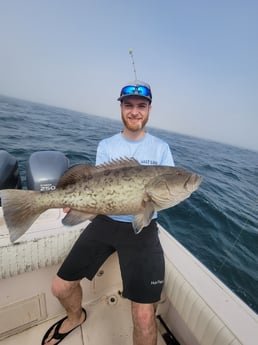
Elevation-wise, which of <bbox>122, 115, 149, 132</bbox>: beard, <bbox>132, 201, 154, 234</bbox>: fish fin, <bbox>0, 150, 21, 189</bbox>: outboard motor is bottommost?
<bbox>0, 150, 21, 189</bbox>: outboard motor

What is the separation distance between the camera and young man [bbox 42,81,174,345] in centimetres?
227

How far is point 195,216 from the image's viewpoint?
7.54 meters

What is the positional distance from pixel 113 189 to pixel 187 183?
2.52ft

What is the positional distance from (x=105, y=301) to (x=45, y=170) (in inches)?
110

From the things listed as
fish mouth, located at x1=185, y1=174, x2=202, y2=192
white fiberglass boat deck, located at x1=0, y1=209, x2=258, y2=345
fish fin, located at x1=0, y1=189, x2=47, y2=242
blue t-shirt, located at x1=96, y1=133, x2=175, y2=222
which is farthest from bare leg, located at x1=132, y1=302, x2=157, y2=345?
Result: fish fin, located at x1=0, y1=189, x2=47, y2=242

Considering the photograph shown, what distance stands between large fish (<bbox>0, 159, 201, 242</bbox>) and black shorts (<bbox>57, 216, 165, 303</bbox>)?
54cm

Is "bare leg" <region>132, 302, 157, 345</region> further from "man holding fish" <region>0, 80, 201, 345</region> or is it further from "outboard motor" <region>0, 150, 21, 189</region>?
"outboard motor" <region>0, 150, 21, 189</region>

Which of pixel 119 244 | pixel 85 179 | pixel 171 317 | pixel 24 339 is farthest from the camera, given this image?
pixel 171 317

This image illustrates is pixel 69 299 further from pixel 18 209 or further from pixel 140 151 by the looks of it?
pixel 140 151

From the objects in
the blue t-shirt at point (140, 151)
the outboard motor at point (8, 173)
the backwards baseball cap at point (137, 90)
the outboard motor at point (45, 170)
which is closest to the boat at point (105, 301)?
the blue t-shirt at point (140, 151)

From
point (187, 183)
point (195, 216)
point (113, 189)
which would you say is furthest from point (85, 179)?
point (195, 216)

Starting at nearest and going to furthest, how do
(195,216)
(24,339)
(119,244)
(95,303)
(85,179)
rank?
1. (85,179)
2. (119,244)
3. (24,339)
4. (95,303)
5. (195,216)

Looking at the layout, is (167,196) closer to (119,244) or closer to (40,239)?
(119,244)

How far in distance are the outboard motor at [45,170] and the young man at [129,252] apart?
1858 millimetres
